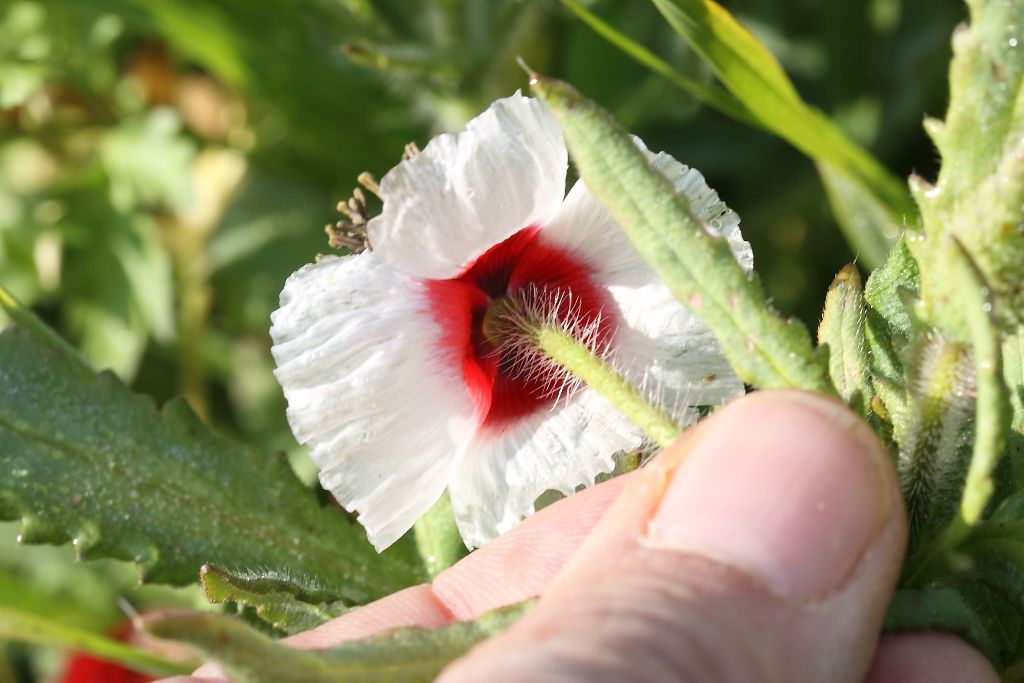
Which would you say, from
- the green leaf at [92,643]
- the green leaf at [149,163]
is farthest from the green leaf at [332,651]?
the green leaf at [149,163]

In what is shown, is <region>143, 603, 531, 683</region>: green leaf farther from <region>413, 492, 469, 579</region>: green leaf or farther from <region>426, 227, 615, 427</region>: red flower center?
<region>413, 492, 469, 579</region>: green leaf

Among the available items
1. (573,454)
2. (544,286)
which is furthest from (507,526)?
(544,286)

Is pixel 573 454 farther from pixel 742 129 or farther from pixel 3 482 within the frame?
pixel 742 129

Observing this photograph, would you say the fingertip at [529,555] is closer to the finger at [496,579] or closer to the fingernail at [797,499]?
the finger at [496,579]

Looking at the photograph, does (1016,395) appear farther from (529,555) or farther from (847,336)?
(529,555)

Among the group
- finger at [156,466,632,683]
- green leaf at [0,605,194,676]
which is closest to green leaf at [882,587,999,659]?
finger at [156,466,632,683]

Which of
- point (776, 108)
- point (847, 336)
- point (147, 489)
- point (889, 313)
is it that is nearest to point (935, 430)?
point (847, 336)

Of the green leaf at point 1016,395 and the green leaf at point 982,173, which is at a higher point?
the green leaf at point 982,173
